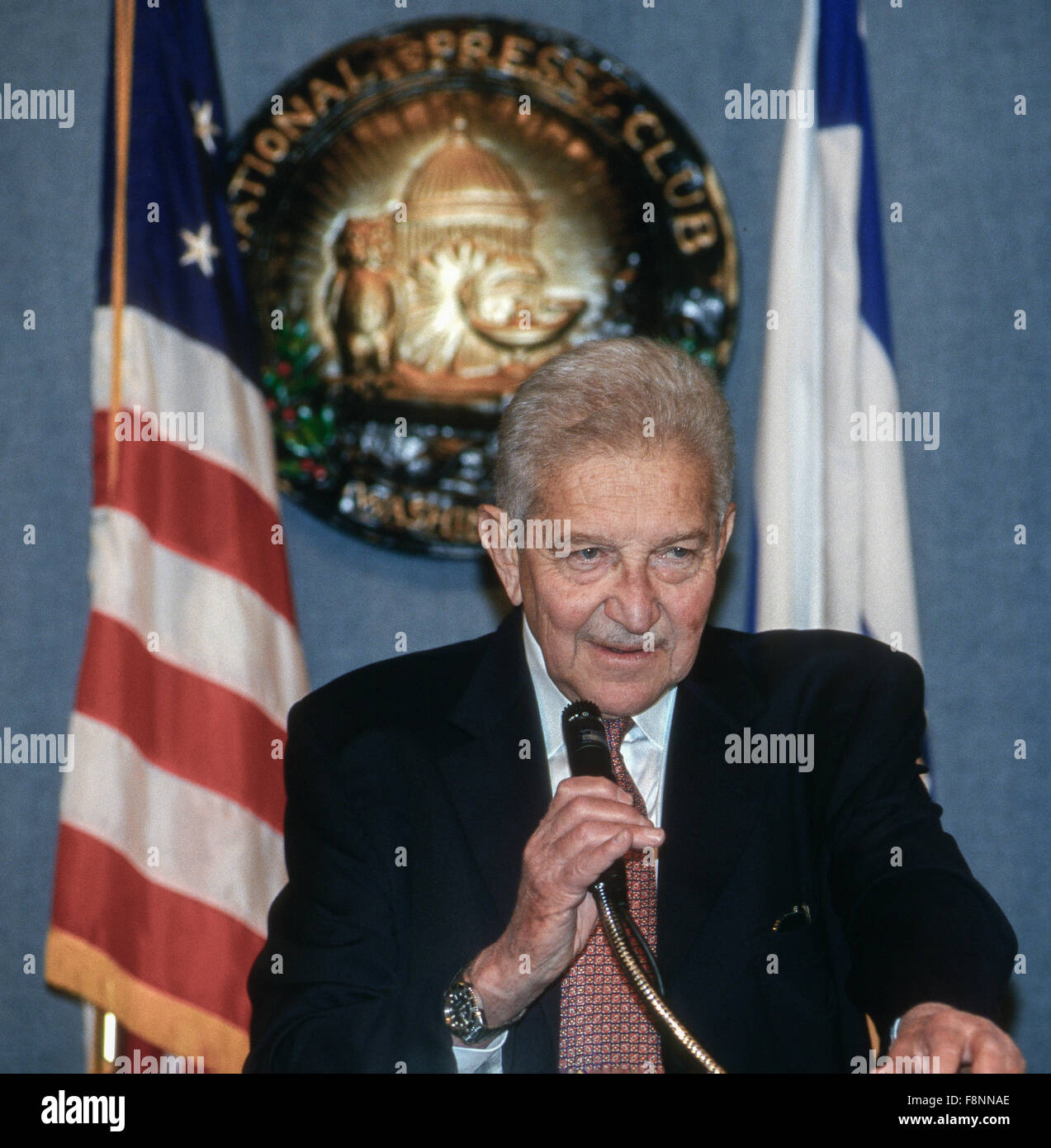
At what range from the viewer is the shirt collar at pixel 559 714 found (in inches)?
73.0

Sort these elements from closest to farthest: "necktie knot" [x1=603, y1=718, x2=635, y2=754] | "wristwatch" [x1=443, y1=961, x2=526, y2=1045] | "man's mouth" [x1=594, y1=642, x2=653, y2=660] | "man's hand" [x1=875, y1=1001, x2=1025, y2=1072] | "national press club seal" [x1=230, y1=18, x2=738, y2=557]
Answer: "man's hand" [x1=875, y1=1001, x2=1025, y2=1072], "wristwatch" [x1=443, y1=961, x2=526, y2=1045], "man's mouth" [x1=594, y1=642, x2=653, y2=660], "necktie knot" [x1=603, y1=718, x2=635, y2=754], "national press club seal" [x1=230, y1=18, x2=738, y2=557]

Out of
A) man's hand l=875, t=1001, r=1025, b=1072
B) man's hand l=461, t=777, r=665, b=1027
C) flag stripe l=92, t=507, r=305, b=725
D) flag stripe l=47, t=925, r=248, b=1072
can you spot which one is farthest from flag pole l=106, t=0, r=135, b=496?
man's hand l=875, t=1001, r=1025, b=1072

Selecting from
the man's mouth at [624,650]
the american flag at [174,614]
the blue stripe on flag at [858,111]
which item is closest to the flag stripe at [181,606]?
the american flag at [174,614]

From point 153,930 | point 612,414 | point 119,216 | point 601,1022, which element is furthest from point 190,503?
point 601,1022

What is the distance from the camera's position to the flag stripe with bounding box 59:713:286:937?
266cm

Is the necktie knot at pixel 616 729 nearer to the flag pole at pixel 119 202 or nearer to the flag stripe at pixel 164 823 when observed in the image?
the flag stripe at pixel 164 823

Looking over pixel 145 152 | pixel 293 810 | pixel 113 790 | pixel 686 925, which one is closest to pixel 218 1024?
pixel 113 790

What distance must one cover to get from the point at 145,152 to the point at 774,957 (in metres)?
2.18

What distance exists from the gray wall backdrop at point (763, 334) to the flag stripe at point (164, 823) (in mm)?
591

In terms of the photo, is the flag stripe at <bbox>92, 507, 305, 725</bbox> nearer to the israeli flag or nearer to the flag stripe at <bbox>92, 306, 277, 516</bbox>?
the flag stripe at <bbox>92, 306, 277, 516</bbox>

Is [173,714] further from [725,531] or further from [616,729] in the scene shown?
[725,531]

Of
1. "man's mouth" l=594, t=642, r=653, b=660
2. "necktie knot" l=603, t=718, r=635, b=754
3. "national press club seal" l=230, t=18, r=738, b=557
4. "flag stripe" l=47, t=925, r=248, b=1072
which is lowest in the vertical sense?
"flag stripe" l=47, t=925, r=248, b=1072

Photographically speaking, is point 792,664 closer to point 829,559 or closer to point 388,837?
point 388,837

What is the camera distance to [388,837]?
5.75 feet
